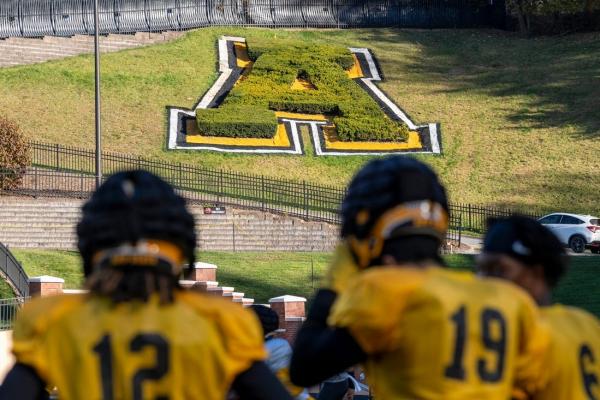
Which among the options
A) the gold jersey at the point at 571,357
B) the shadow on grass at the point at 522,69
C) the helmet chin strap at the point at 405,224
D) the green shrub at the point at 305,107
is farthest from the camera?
the shadow on grass at the point at 522,69

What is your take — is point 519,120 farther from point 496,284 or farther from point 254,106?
point 496,284

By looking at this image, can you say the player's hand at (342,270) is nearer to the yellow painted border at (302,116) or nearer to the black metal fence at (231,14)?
the yellow painted border at (302,116)

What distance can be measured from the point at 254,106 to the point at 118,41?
8.92m

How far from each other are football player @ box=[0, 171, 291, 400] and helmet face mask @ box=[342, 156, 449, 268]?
50 cm

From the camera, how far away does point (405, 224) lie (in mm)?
4203

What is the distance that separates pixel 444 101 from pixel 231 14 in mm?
11053

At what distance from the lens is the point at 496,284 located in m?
4.14

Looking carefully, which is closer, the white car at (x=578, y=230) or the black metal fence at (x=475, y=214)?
the white car at (x=578, y=230)

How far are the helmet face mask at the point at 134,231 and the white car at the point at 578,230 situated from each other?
31300 millimetres

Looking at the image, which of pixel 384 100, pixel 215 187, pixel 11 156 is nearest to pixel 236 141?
pixel 215 187

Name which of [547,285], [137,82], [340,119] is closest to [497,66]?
[340,119]

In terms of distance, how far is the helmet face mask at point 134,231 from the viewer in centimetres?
396

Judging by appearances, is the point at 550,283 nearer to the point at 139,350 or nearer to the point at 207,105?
the point at 139,350

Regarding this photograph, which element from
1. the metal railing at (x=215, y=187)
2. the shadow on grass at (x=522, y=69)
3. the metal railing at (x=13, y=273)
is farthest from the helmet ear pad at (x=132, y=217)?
the shadow on grass at (x=522, y=69)
